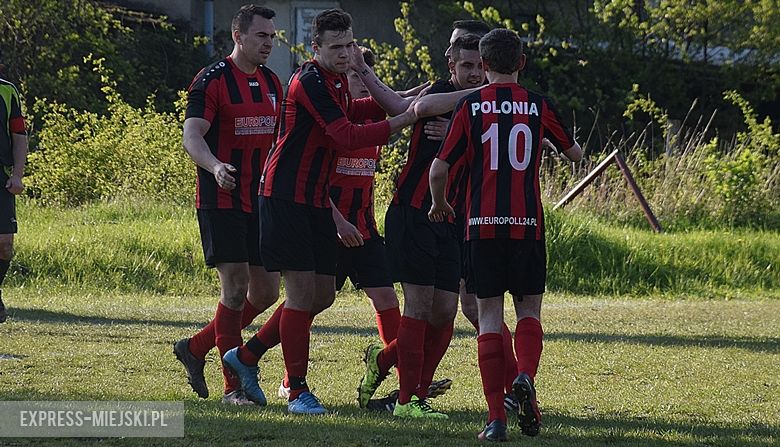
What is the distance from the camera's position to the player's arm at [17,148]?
987cm

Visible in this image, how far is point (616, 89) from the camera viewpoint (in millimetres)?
27312

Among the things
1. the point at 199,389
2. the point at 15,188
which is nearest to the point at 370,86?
the point at 199,389

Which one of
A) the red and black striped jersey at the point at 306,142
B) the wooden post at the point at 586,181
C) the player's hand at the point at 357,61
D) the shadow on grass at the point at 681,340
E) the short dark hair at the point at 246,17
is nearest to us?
the red and black striped jersey at the point at 306,142

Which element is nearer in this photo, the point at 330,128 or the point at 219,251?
the point at 330,128

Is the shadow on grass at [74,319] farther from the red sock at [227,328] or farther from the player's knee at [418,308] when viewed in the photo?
the player's knee at [418,308]

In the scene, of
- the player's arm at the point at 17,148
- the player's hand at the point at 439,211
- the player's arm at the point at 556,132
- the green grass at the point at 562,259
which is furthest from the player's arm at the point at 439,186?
the green grass at the point at 562,259

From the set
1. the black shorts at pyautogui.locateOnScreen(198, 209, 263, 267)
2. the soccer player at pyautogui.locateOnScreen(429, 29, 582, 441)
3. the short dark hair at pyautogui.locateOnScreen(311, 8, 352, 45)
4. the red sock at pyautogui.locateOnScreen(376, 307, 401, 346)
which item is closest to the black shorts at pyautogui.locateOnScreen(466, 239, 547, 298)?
the soccer player at pyautogui.locateOnScreen(429, 29, 582, 441)

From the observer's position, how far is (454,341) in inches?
438

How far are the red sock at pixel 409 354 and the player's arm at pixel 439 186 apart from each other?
0.73 m

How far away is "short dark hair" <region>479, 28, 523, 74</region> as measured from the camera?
20.4 ft

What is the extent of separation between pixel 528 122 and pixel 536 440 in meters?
1.43

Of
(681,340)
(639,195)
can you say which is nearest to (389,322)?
(681,340)

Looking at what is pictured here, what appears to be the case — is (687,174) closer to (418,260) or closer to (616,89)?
(616,89)

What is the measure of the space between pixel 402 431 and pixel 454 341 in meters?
4.89
